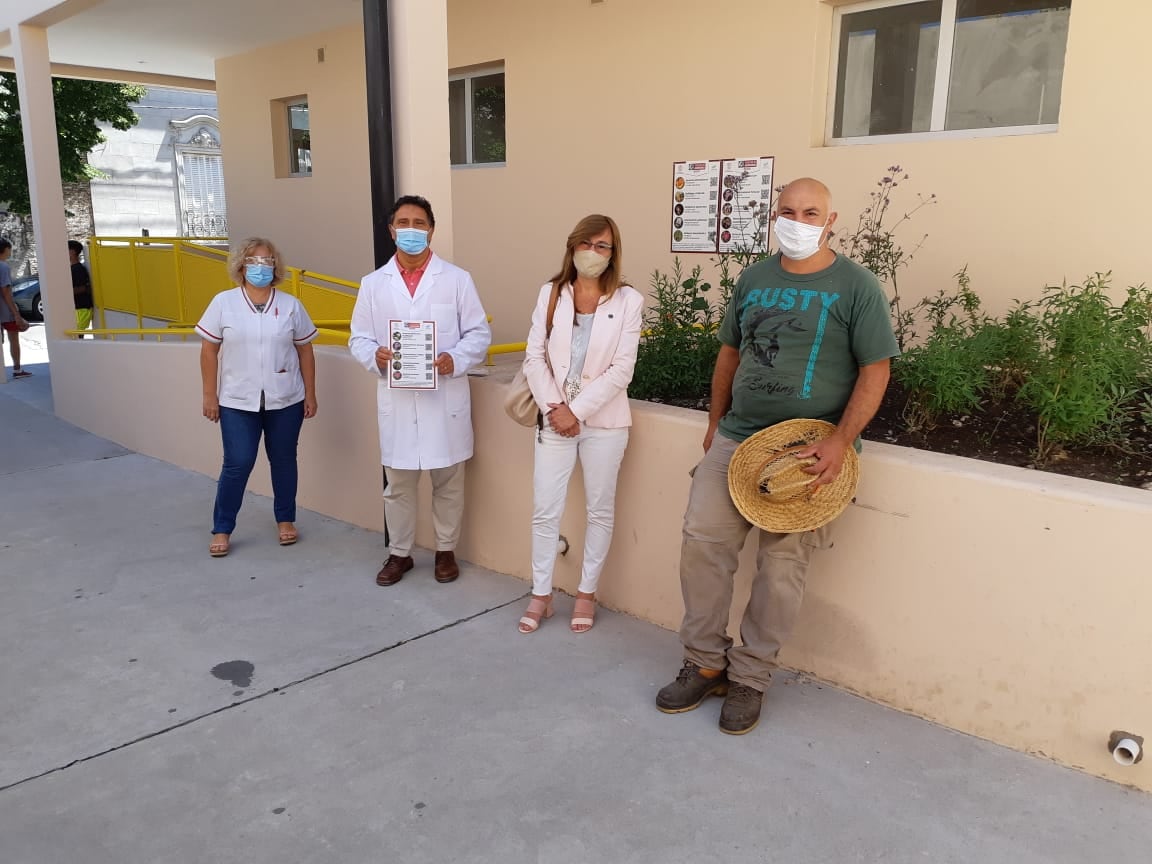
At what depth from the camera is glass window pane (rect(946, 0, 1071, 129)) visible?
16.6 feet

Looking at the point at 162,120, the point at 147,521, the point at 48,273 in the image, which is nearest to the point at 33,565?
the point at 147,521

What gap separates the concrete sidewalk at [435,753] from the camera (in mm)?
2639

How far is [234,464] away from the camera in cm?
504

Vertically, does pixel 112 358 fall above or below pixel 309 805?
above

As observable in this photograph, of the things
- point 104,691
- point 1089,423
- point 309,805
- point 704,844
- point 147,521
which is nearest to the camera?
point 704,844

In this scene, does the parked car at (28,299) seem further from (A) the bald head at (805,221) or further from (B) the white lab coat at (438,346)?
(A) the bald head at (805,221)

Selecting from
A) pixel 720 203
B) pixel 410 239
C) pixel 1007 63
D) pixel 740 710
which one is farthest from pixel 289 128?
pixel 740 710

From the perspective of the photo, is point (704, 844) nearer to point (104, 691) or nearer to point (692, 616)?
point (692, 616)

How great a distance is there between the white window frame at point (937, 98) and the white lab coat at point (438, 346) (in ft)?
9.59

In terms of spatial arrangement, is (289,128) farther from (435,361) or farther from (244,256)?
(435,361)

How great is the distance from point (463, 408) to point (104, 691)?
1.96m

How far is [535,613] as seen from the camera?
405 cm

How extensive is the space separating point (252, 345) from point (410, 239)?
48.4 inches

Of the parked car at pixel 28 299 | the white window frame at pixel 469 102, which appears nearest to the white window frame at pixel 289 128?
the white window frame at pixel 469 102
